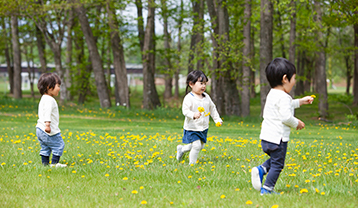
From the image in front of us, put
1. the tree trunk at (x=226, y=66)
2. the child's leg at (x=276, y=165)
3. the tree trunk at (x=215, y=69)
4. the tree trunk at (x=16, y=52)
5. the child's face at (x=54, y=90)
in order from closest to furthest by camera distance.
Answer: the child's leg at (x=276, y=165) → the child's face at (x=54, y=90) → the tree trunk at (x=226, y=66) → the tree trunk at (x=215, y=69) → the tree trunk at (x=16, y=52)

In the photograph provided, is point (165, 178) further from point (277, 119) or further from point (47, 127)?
point (47, 127)

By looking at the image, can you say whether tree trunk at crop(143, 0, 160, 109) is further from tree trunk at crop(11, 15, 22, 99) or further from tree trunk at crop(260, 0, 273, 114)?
tree trunk at crop(11, 15, 22, 99)

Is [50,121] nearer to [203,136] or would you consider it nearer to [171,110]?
[203,136]

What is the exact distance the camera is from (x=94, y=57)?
20953 mm

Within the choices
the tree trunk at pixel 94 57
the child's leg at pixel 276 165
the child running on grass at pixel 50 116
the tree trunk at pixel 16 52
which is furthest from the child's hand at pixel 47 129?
the tree trunk at pixel 16 52

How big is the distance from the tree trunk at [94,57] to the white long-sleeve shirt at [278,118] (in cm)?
1778

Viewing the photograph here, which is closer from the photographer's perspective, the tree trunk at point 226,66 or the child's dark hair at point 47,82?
the child's dark hair at point 47,82

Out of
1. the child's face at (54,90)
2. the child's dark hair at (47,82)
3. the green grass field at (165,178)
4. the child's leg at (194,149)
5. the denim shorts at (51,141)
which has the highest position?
the child's dark hair at (47,82)

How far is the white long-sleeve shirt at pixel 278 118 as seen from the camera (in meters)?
3.92

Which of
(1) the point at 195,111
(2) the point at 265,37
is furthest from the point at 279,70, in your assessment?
(2) the point at 265,37

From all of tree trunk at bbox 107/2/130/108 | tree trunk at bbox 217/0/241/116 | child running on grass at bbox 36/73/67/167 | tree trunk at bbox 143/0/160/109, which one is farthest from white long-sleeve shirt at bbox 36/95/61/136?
tree trunk at bbox 107/2/130/108

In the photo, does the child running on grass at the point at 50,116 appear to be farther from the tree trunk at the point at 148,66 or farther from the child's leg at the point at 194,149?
the tree trunk at the point at 148,66

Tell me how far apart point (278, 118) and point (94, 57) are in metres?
18.1

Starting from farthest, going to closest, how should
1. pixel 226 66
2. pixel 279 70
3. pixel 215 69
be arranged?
1. pixel 215 69
2. pixel 226 66
3. pixel 279 70
